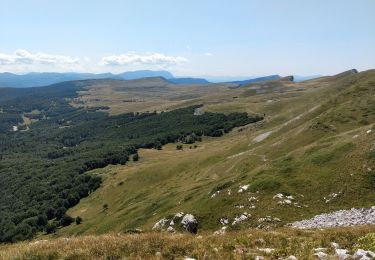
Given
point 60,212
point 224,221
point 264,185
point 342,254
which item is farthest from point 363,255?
point 60,212

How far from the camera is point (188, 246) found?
18.5 m

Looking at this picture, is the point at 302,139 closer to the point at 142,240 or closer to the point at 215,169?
the point at 215,169

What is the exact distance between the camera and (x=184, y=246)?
18406 mm

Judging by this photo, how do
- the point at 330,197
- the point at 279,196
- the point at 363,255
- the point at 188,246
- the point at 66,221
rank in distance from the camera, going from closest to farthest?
the point at 363,255
the point at 188,246
the point at 330,197
the point at 279,196
the point at 66,221

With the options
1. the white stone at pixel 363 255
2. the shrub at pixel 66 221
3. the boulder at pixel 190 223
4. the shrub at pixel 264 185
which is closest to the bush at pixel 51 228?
the shrub at pixel 66 221

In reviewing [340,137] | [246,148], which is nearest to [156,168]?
[246,148]

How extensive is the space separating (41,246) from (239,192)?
36.0 m

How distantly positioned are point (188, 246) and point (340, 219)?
84.1ft

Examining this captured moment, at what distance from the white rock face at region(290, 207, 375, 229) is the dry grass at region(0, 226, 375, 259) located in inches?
671

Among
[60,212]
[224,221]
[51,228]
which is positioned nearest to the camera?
[224,221]

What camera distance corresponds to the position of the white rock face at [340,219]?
36.7 metres

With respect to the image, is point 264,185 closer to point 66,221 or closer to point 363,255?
point 363,255

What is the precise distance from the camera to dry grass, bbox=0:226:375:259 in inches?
695

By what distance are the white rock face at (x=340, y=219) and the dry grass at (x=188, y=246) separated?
17.0m
